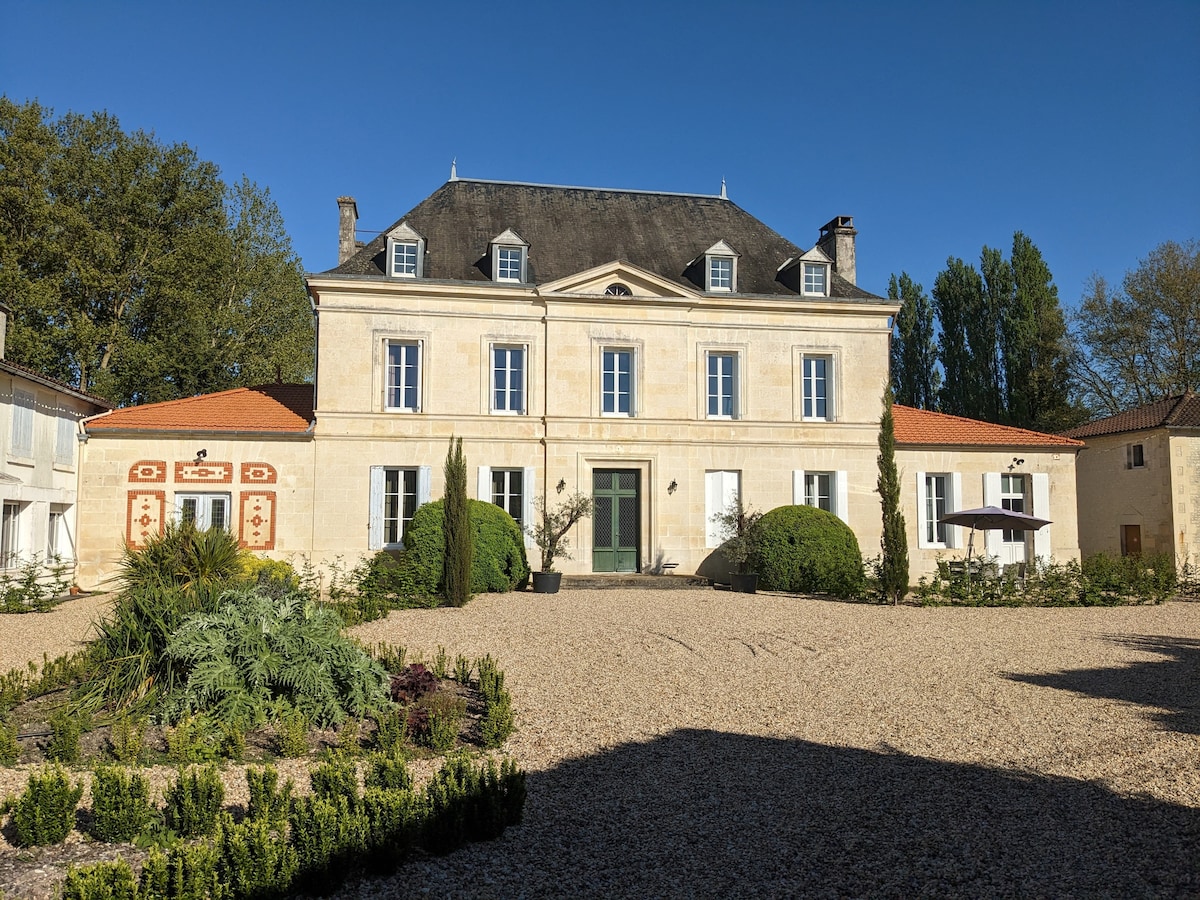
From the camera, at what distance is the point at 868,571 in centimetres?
1772

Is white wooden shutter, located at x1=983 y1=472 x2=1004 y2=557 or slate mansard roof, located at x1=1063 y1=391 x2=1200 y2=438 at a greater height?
slate mansard roof, located at x1=1063 y1=391 x2=1200 y2=438

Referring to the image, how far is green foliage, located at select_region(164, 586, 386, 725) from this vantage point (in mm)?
5961

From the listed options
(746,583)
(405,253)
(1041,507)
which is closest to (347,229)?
(405,253)

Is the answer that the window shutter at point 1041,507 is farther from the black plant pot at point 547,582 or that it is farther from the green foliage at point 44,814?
the green foliage at point 44,814

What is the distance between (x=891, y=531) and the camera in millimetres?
14383

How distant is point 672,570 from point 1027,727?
11827 mm

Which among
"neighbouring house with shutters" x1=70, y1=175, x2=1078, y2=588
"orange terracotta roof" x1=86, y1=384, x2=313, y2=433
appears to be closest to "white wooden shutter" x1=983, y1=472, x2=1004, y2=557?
"neighbouring house with shutters" x1=70, y1=175, x2=1078, y2=588

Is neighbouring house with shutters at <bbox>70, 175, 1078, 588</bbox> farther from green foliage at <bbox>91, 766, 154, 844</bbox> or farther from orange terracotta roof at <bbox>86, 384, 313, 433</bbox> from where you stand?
green foliage at <bbox>91, 766, 154, 844</bbox>

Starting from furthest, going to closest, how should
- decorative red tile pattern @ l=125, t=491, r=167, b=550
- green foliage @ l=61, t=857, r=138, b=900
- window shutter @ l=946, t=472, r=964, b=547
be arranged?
window shutter @ l=946, t=472, r=964, b=547, decorative red tile pattern @ l=125, t=491, r=167, b=550, green foliage @ l=61, t=857, r=138, b=900

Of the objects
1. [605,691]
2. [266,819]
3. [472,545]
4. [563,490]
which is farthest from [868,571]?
[266,819]

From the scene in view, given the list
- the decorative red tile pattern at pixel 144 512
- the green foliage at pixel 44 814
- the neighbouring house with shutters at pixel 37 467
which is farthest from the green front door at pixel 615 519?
the green foliage at pixel 44 814

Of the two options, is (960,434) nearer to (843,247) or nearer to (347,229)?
→ (843,247)

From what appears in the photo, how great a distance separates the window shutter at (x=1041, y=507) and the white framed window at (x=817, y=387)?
191 inches

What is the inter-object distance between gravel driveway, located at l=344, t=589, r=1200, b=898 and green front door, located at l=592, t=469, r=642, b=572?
24.1 ft
